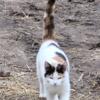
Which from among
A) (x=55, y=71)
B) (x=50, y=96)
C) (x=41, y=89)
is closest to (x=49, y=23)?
(x=41, y=89)

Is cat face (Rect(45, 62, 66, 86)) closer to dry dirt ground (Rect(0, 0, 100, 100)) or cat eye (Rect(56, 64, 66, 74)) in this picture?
cat eye (Rect(56, 64, 66, 74))

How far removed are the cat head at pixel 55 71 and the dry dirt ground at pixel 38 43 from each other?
3.00 feet

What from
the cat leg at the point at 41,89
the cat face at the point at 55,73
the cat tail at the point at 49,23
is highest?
the cat tail at the point at 49,23

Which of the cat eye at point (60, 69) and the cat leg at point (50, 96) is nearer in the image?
the cat eye at point (60, 69)

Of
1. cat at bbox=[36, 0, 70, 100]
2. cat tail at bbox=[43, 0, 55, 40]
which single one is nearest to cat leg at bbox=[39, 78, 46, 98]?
cat at bbox=[36, 0, 70, 100]

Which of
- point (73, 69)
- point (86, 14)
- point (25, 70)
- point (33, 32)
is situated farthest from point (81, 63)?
point (86, 14)

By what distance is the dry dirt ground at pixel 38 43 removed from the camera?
6.06 metres

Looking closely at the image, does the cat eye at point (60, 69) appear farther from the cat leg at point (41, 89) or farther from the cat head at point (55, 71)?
the cat leg at point (41, 89)

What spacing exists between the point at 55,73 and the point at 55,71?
0.06 feet

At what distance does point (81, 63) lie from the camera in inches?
269

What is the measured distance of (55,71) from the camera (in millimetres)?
4895

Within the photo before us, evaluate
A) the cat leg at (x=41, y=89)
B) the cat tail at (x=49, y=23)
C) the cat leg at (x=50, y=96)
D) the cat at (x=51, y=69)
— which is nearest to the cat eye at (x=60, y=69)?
the cat at (x=51, y=69)

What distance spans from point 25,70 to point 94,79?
92cm

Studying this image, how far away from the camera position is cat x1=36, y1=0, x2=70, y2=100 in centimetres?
491
